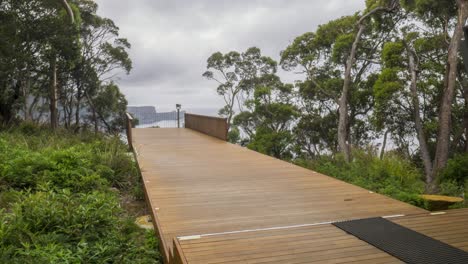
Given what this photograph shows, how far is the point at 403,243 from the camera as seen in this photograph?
2488 mm

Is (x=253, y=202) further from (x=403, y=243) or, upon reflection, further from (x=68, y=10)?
(x=68, y=10)

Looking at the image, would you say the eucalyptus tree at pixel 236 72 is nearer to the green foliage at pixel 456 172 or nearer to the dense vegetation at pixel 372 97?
the dense vegetation at pixel 372 97

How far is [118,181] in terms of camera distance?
555cm

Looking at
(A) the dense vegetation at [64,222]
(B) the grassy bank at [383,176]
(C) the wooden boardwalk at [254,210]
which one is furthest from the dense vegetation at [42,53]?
(B) the grassy bank at [383,176]

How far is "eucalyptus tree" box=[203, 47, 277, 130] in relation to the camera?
21.6 metres

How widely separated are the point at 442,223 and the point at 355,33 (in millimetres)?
13137

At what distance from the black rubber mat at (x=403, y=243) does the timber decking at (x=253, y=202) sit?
0.10 metres

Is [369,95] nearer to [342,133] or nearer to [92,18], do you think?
[342,133]

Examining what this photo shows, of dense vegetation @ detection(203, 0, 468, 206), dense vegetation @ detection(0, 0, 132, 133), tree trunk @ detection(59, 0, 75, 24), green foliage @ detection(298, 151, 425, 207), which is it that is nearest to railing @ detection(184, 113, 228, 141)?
dense vegetation @ detection(203, 0, 468, 206)

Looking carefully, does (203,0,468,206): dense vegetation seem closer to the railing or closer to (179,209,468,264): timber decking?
the railing

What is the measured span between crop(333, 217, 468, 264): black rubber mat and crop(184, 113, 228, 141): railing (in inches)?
261

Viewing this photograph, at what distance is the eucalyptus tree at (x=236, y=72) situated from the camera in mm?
21594

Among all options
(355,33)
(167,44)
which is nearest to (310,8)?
(355,33)

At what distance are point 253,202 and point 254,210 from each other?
276 mm
